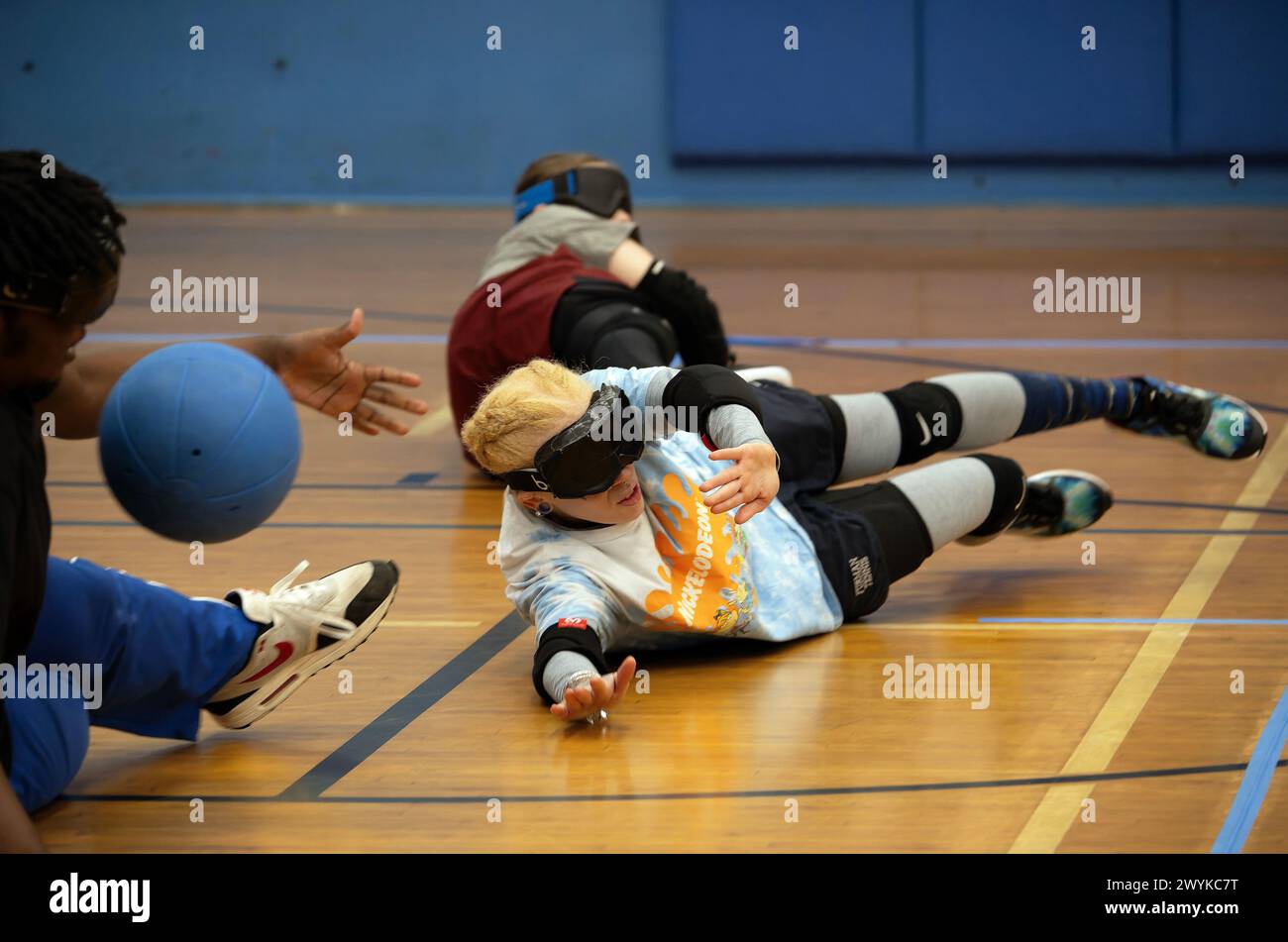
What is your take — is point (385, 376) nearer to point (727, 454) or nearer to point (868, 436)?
point (727, 454)

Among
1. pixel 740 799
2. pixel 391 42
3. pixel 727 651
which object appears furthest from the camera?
pixel 391 42

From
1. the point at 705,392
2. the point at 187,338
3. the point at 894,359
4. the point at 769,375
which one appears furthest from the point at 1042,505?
the point at 187,338

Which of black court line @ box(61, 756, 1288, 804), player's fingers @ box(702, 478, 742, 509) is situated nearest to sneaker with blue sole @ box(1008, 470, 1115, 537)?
black court line @ box(61, 756, 1288, 804)

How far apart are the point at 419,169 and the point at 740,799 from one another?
9.32 meters

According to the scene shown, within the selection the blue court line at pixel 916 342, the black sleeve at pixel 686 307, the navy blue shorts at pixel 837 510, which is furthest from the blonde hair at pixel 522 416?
the blue court line at pixel 916 342

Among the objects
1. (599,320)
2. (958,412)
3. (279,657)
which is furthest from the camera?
(599,320)

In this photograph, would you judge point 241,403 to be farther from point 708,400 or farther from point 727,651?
point 727,651

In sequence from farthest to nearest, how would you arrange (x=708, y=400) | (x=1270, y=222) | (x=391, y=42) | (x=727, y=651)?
(x=391, y=42), (x=1270, y=222), (x=727, y=651), (x=708, y=400)

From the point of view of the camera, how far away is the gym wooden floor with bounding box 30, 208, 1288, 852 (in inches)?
82.2

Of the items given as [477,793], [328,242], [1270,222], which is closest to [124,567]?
[477,793]

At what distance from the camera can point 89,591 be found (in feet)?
7.13

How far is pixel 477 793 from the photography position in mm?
2209

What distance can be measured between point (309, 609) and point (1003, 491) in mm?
1277

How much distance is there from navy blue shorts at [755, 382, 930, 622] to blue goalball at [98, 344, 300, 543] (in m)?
0.93
